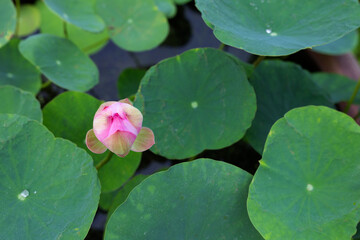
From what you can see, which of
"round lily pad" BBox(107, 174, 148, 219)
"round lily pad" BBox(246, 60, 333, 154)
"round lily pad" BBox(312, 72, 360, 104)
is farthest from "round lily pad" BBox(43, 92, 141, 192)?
"round lily pad" BBox(312, 72, 360, 104)

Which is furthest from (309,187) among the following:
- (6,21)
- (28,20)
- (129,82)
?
(28,20)

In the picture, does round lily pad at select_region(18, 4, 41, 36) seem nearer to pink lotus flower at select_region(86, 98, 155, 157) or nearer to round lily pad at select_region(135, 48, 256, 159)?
round lily pad at select_region(135, 48, 256, 159)

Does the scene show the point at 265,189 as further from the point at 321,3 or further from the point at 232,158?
the point at 321,3

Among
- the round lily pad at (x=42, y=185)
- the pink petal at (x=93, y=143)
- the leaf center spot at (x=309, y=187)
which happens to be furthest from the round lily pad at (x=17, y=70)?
the leaf center spot at (x=309, y=187)

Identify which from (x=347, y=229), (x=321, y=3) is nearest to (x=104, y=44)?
(x=321, y=3)

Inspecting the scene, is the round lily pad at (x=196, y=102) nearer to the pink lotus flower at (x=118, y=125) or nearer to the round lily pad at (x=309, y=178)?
the round lily pad at (x=309, y=178)

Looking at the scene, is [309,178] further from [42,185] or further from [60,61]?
[60,61]
